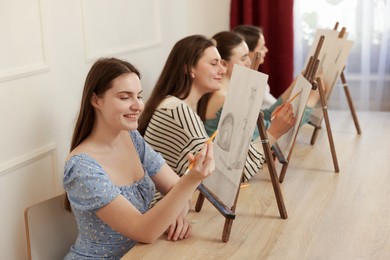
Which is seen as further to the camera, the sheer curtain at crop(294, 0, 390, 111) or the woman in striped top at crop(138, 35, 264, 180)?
the sheer curtain at crop(294, 0, 390, 111)

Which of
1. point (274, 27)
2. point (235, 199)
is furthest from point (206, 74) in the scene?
point (274, 27)

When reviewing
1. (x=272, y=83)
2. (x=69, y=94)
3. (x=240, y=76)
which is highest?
(x=240, y=76)

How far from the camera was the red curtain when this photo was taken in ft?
13.9

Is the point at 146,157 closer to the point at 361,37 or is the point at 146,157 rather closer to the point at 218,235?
the point at 218,235

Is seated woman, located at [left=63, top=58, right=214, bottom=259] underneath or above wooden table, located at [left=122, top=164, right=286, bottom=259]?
above

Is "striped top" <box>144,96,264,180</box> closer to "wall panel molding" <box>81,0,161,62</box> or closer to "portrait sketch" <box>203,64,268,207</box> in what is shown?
"portrait sketch" <box>203,64,268,207</box>

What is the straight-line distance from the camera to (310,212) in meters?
2.20

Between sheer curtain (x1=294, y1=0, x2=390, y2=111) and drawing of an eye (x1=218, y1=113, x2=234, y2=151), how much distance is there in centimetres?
222

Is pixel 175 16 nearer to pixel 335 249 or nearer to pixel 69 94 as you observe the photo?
pixel 69 94

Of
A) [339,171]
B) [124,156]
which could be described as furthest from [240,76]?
[339,171]

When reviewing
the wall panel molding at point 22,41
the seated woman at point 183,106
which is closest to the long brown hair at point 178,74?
the seated woman at point 183,106

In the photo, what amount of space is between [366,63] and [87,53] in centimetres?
194

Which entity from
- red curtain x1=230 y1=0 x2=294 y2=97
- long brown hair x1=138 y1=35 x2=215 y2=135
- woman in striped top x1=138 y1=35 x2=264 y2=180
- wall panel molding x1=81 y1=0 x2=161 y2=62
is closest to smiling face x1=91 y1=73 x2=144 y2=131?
woman in striped top x1=138 y1=35 x2=264 y2=180

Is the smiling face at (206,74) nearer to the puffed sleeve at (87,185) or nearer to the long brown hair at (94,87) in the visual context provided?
the long brown hair at (94,87)
